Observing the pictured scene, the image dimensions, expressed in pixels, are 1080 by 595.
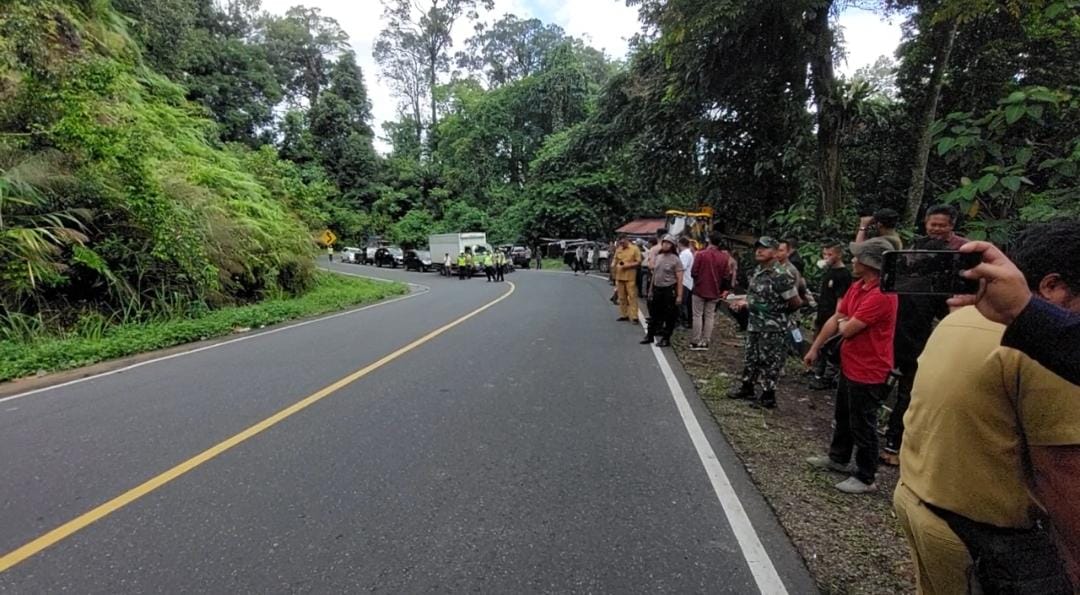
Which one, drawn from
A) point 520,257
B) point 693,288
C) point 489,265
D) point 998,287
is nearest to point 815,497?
point 998,287

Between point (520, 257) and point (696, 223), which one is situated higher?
point (696, 223)

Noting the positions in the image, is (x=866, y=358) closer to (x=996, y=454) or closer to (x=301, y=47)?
(x=996, y=454)

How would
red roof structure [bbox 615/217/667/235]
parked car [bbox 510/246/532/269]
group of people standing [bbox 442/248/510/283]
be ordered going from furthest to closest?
parked car [bbox 510/246/532/269], red roof structure [bbox 615/217/667/235], group of people standing [bbox 442/248/510/283]

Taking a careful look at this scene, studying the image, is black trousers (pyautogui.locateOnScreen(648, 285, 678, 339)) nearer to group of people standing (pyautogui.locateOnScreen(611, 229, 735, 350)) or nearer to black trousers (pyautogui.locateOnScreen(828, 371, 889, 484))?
group of people standing (pyautogui.locateOnScreen(611, 229, 735, 350))

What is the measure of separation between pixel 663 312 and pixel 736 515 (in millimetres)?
5417

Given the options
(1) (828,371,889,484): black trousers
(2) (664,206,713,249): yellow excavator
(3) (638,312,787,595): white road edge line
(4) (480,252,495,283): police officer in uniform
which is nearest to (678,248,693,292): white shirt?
(3) (638,312,787,595): white road edge line

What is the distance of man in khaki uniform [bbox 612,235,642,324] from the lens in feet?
35.2

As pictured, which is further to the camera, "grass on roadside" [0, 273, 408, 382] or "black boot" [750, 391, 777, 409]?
"grass on roadside" [0, 273, 408, 382]

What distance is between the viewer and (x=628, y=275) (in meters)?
10.9

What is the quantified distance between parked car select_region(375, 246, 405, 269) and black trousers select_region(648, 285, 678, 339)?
31.2 meters

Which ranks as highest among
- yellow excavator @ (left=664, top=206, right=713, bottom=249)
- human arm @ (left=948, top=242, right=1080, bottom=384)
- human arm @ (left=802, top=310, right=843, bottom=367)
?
yellow excavator @ (left=664, top=206, right=713, bottom=249)

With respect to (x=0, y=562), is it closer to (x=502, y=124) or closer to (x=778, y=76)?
(x=778, y=76)

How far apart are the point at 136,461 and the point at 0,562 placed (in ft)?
4.33

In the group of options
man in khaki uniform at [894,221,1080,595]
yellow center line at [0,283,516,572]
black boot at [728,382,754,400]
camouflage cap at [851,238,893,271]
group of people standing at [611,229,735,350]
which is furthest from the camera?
group of people standing at [611,229,735,350]
